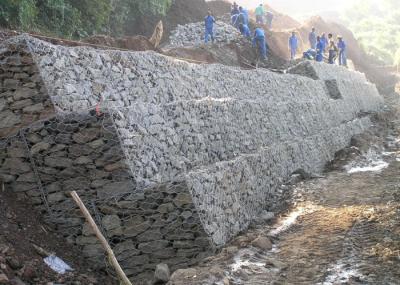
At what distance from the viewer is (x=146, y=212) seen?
7.41 metres

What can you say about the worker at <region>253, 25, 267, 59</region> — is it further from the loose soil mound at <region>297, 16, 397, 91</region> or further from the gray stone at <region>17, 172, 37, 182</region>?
the gray stone at <region>17, 172, 37, 182</region>

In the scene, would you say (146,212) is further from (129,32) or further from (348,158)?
(129,32)

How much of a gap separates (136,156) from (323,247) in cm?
339

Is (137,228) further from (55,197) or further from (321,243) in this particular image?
(321,243)

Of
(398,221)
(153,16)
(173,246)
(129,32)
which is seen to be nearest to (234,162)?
(173,246)

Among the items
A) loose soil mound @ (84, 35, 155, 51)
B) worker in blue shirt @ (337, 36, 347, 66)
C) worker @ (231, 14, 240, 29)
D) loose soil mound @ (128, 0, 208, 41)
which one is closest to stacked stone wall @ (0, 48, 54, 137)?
loose soil mound @ (84, 35, 155, 51)

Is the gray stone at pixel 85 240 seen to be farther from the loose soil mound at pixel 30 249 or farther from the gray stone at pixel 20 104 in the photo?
the gray stone at pixel 20 104

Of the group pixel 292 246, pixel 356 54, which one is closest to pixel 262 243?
pixel 292 246

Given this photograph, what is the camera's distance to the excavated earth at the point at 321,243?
6.48 m

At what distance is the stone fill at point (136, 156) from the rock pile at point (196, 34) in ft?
39.2

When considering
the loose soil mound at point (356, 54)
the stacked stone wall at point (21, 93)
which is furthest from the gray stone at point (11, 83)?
the loose soil mound at point (356, 54)

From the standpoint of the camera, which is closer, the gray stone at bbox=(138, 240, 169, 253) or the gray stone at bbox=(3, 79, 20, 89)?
the gray stone at bbox=(138, 240, 169, 253)

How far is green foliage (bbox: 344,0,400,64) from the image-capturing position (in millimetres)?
55031

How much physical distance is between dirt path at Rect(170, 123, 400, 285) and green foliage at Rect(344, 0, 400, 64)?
38997mm
